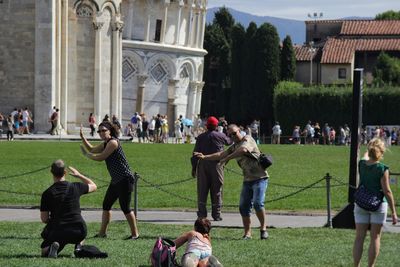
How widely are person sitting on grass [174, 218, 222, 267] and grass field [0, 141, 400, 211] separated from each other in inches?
332

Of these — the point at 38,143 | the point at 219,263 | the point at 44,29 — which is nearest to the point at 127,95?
the point at 44,29

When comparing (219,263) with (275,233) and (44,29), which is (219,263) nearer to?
(275,233)

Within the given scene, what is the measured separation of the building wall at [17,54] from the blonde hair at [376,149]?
41.9 meters

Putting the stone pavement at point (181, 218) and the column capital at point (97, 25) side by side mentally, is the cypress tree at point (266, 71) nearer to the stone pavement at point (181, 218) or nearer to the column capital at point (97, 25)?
the column capital at point (97, 25)

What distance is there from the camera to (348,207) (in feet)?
71.7

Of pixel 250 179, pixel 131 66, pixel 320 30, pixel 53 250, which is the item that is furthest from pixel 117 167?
pixel 320 30

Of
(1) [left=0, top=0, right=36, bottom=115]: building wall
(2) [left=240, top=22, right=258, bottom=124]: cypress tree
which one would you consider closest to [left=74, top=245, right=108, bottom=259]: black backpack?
(1) [left=0, top=0, right=36, bottom=115]: building wall

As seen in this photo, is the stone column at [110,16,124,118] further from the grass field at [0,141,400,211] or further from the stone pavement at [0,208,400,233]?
the stone pavement at [0,208,400,233]

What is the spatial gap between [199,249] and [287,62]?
89.8 meters

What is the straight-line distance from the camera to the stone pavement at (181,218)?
22.9 meters

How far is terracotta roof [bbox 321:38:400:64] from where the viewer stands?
111m

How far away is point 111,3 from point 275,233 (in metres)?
42.2

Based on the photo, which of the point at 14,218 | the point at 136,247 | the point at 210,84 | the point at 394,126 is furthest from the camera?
the point at 210,84

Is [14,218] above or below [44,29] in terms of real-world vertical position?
below
